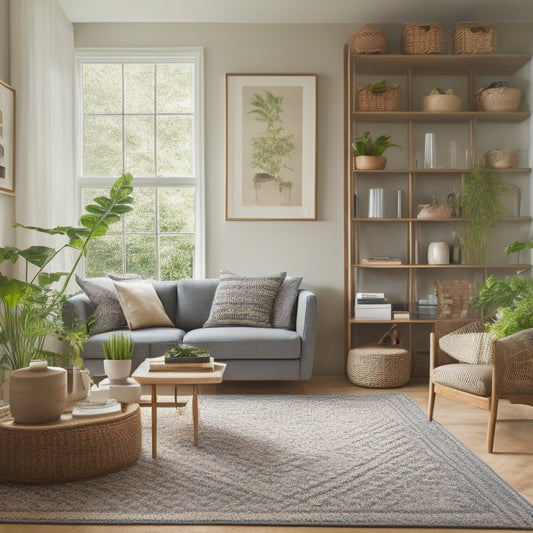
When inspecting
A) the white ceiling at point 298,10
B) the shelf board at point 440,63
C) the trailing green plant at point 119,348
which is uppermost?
the white ceiling at point 298,10

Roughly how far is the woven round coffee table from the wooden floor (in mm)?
380

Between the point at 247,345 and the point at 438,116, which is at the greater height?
the point at 438,116

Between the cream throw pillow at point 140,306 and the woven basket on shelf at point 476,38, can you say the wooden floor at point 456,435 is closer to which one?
the cream throw pillow at point 140,306

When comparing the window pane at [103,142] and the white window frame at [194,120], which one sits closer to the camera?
the white window frame at [194,120]

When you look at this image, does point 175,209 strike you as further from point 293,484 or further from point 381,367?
point 293,484

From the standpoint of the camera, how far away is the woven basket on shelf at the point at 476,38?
17.3ft

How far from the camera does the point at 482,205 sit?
206 inches

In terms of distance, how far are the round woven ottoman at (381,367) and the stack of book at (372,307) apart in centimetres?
30

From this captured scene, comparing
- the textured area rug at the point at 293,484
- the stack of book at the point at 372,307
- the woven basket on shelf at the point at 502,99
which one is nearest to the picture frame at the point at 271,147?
the stack of book at the point at 372,307

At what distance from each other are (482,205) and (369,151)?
3.42 ft

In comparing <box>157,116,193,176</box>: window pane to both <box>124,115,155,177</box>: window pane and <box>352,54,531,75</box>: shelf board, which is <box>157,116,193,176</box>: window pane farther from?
<box>352,54,531,75</box>: shelf board

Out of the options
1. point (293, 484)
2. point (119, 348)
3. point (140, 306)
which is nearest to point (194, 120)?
point (140, 306)

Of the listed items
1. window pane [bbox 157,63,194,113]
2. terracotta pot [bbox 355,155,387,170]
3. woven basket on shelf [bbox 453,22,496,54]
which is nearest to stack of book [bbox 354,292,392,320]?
terracotta pot [bbox 355,155,387,170]

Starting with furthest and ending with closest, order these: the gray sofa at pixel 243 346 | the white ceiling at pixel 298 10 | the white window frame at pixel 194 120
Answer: the white window frame at pixel 194 120, the white ceiling at pixel 298 10, the gray sofa at pixel 243 346
